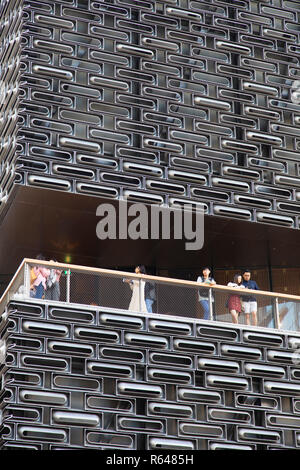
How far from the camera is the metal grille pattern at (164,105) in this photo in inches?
1083

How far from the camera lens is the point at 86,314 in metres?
25.4

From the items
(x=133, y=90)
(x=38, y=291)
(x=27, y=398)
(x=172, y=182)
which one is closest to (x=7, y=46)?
(x=133, y=90)

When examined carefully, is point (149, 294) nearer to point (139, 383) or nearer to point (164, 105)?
point (139, 383)

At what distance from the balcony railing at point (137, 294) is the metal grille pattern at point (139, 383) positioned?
21 cm

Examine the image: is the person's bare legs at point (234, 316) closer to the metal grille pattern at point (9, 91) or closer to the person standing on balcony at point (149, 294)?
the person standing on balcony at point (149, 294)

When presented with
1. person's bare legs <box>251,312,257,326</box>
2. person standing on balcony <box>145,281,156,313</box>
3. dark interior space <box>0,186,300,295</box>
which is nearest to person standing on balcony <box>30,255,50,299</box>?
person standing on balcony <box>145,281,156,313</box>

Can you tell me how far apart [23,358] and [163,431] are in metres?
3.18

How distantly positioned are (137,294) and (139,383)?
1891 mm

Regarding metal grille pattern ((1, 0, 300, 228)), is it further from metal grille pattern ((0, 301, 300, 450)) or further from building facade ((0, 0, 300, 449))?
metal grille pattern ((0, 301, 300, 450))

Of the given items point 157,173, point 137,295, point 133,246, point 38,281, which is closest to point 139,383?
point 137,295

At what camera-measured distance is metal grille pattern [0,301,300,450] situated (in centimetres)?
2425

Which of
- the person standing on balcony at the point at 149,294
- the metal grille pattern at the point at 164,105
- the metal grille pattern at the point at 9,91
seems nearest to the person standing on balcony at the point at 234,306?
the person standing on balcony at the point at 149,294

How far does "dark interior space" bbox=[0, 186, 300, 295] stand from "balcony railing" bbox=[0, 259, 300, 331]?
2.53 m
